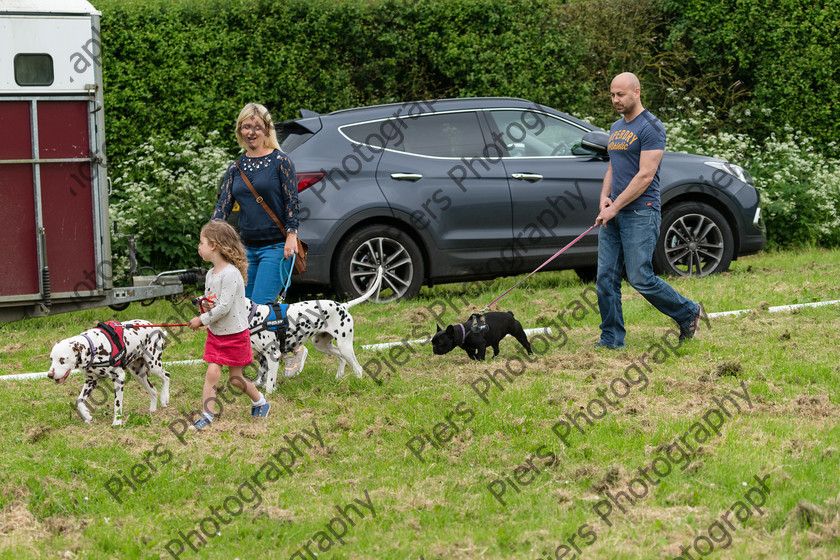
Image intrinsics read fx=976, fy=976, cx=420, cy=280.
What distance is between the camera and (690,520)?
4.15 metres

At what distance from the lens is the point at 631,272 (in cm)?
715

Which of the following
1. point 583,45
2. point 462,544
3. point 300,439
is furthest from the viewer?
point 583,45

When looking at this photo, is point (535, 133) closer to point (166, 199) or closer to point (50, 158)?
point (166, 199)

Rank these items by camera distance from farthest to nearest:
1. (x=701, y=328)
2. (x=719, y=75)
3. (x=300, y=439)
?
(x=719, y=75), (x=701, y=328), (x=300, y=439)

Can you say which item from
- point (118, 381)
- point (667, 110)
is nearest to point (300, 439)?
point (118, 381)

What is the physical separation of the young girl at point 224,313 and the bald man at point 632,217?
276 centimetres

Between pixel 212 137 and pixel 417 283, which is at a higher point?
pixel 212 137

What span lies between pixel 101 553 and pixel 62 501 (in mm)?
647

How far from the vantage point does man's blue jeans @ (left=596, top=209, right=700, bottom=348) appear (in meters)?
7.10

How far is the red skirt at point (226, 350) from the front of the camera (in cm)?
577

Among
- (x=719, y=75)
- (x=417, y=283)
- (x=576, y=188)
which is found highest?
(x=719, y=75)

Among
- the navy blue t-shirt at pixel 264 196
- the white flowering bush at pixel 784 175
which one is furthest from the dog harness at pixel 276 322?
the white flowering bush at pixel 784 175

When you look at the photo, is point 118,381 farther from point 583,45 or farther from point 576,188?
point 583,45

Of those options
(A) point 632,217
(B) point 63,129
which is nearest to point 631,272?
(A) point 632,217
